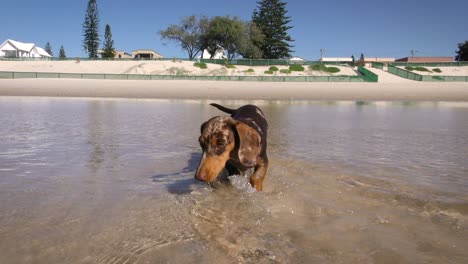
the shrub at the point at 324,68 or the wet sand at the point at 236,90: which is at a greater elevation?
the shrub at the point at 324,68

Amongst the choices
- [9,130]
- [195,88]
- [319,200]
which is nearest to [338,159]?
[319,200]

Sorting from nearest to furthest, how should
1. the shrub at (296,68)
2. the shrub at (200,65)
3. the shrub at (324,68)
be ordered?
the shrub at (200,65) → the shrub at (324,68) → the shrub at (296,68)

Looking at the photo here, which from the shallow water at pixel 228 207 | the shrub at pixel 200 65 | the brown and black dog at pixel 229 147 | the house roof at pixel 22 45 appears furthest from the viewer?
the house roof at pixel 22 45

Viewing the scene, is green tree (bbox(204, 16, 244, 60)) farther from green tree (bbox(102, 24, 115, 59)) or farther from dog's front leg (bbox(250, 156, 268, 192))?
dog's front leg (bbox(250, 156, 268, 192))

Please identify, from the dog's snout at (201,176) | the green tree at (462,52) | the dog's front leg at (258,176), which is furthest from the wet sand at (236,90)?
the green tree at (462,52)

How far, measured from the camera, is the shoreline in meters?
28.9

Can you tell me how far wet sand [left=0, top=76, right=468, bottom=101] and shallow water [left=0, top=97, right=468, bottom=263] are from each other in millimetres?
22184

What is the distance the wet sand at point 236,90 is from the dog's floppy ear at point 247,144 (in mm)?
23531

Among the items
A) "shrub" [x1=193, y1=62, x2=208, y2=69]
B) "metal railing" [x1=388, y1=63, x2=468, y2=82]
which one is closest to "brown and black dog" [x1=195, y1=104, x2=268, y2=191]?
"metal railing" [x1=388, y1=63, x2=468, y2=82]

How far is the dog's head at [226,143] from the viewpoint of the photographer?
3314 millimetres

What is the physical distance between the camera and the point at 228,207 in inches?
129

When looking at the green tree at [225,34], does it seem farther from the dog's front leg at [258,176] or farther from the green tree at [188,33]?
the dog's front leg at [258,176]

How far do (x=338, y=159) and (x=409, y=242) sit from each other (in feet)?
10.2

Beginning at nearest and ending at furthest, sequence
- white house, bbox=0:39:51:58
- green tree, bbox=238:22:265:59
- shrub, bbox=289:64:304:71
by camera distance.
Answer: shrub, bbox=289:64:304:71, green tree, bbox=238:22:265:59, white house, bbox=0:39:51:58
